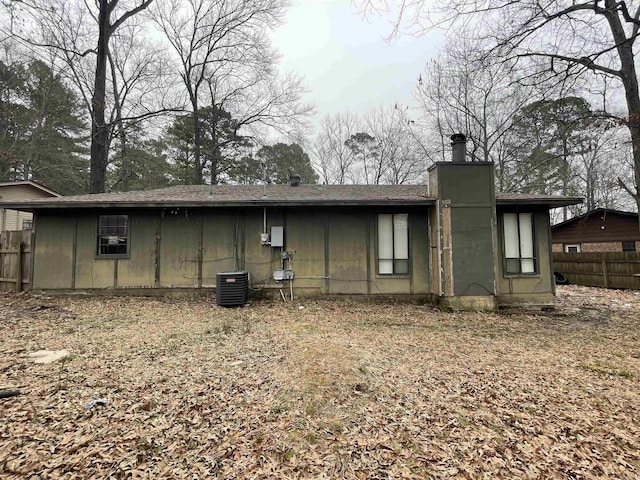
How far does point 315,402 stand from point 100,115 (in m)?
15.7

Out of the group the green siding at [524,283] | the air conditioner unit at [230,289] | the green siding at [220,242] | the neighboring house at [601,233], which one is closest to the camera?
the air conditioner unit at [230,289]

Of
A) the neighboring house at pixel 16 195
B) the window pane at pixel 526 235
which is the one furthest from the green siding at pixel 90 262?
the window pane at pixel 526 235

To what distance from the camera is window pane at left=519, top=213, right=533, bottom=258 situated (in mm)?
8422

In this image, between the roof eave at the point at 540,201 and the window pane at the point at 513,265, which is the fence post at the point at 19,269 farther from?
the window pane at the point at 513,265

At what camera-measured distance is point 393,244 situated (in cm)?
859

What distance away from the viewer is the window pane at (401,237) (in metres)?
A: 8.55

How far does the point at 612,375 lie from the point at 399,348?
259 cm

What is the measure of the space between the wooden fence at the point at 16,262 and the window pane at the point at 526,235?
13316 mm

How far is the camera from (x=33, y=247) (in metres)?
8.48

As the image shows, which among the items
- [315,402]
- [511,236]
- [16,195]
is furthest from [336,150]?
[315,402]

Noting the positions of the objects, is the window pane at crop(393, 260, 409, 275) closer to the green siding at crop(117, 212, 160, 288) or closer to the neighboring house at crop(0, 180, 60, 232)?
the green siding at crop(117, 212, 160, 288)

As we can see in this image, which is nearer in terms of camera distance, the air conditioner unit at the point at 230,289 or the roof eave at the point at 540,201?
the air conditioner unit at the point at 230,289

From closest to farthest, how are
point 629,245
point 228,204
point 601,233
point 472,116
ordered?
point 228,204
point 629,245
point 601,233
point 472,116

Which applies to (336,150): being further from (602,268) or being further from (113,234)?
(113,234)
